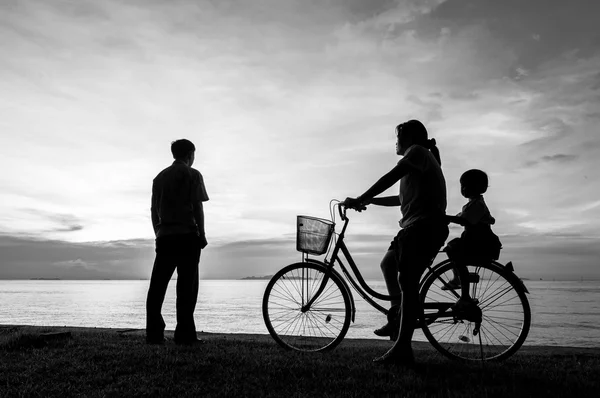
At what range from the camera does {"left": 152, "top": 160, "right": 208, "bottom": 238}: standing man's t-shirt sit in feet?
20.4

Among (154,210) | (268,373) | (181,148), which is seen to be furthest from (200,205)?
(268,373)

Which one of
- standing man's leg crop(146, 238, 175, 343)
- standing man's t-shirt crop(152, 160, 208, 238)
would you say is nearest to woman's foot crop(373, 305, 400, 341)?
standing man's t-shirt crop(152, 160, 208, 238)

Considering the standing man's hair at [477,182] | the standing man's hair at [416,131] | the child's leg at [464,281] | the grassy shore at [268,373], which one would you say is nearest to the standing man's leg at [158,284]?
the grassy shore at [268,373]

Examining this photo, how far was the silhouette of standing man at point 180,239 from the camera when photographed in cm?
621

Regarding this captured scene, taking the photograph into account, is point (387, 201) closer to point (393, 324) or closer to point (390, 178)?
point (390, 178)

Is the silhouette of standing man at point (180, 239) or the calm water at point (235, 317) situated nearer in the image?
the silhouette of standing man at point (180, 239)

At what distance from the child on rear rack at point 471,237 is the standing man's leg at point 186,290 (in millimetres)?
3116

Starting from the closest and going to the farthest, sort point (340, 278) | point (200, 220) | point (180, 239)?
point (340, 278)
point (180, 239)
point (200, 220)

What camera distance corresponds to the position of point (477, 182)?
5117 millimetres

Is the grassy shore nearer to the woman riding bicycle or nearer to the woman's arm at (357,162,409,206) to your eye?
the woman riding bicycle

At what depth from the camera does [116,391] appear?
3883mm

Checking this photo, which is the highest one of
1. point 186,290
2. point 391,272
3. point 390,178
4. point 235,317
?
point 390,178

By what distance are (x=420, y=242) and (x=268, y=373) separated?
6.12 ft

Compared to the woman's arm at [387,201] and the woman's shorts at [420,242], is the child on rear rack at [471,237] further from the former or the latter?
the woman's arm at [387,201]
